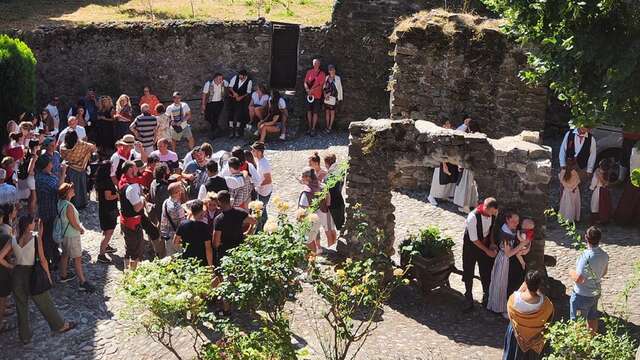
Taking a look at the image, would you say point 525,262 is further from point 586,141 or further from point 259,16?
point 259,16

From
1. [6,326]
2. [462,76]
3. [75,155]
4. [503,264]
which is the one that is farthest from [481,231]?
[75,155]

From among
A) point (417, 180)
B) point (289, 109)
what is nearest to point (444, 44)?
point (417, 180)

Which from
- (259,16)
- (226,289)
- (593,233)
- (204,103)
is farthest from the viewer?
(259,16)

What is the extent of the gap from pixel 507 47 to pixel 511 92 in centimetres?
82

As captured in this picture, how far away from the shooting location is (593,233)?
32.8 feet

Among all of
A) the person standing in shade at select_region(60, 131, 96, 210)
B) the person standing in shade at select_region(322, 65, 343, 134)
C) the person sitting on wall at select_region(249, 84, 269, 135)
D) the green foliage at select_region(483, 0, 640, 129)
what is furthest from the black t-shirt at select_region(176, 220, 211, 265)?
the person standing in shade at select_region(322, 65, 343, 134)

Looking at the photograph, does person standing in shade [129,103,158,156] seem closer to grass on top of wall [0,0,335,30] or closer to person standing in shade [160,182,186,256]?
person standing in shade [160,182,186,256]

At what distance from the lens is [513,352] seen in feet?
31.3

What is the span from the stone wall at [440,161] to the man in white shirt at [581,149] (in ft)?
9.82

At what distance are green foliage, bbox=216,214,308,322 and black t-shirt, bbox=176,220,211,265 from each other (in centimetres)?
190

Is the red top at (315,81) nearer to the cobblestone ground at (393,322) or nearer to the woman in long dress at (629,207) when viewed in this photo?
the cobblestone ground at (393,322)

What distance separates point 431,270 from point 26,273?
5.31 m

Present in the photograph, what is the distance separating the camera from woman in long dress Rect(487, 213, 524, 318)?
1106 centimetres

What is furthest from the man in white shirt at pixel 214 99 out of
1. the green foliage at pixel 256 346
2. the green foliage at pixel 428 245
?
the green foliage at pixel 256 346
